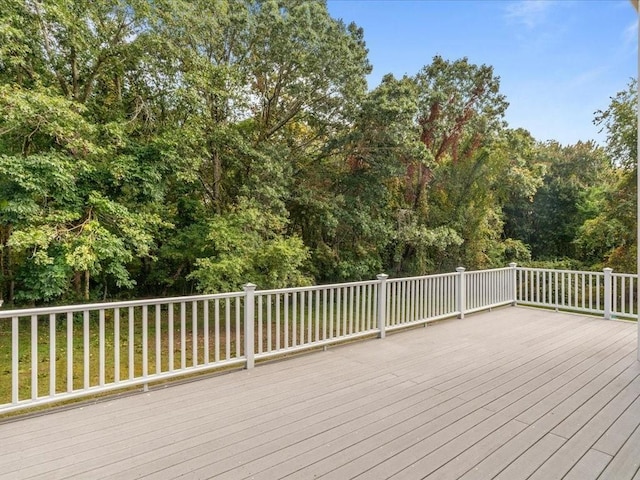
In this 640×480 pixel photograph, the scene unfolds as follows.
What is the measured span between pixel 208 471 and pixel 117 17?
6793 millimetres

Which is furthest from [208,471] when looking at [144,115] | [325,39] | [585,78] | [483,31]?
[585,78]

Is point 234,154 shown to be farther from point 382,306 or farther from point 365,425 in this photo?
point 365,425

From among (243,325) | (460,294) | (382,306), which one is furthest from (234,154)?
(460,294)

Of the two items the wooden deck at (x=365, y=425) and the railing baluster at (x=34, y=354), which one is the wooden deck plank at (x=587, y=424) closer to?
the wooden deck at (x=365, y=425)

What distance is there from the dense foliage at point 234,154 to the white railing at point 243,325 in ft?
3.77

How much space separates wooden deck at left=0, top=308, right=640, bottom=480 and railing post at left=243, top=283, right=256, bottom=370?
0.17 metres

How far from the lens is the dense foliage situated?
5281 mm

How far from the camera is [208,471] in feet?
6.84

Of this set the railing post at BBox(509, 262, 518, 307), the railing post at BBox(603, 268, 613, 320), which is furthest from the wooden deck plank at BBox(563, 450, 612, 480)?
the railing post at BBox(509, 262, 518, 307)

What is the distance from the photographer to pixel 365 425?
2.61 metres

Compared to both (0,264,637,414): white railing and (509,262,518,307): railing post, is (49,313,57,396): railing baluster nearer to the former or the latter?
(0,264,637,414): white railing

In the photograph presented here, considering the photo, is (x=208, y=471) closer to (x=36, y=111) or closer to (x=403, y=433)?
(x=403, y=433)

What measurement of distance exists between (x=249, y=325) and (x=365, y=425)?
165cm

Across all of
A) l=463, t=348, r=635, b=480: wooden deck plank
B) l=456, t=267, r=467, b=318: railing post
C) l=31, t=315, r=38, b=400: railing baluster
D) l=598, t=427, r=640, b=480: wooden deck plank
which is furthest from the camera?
l=456, t=267, r=467, b=318: railing post
